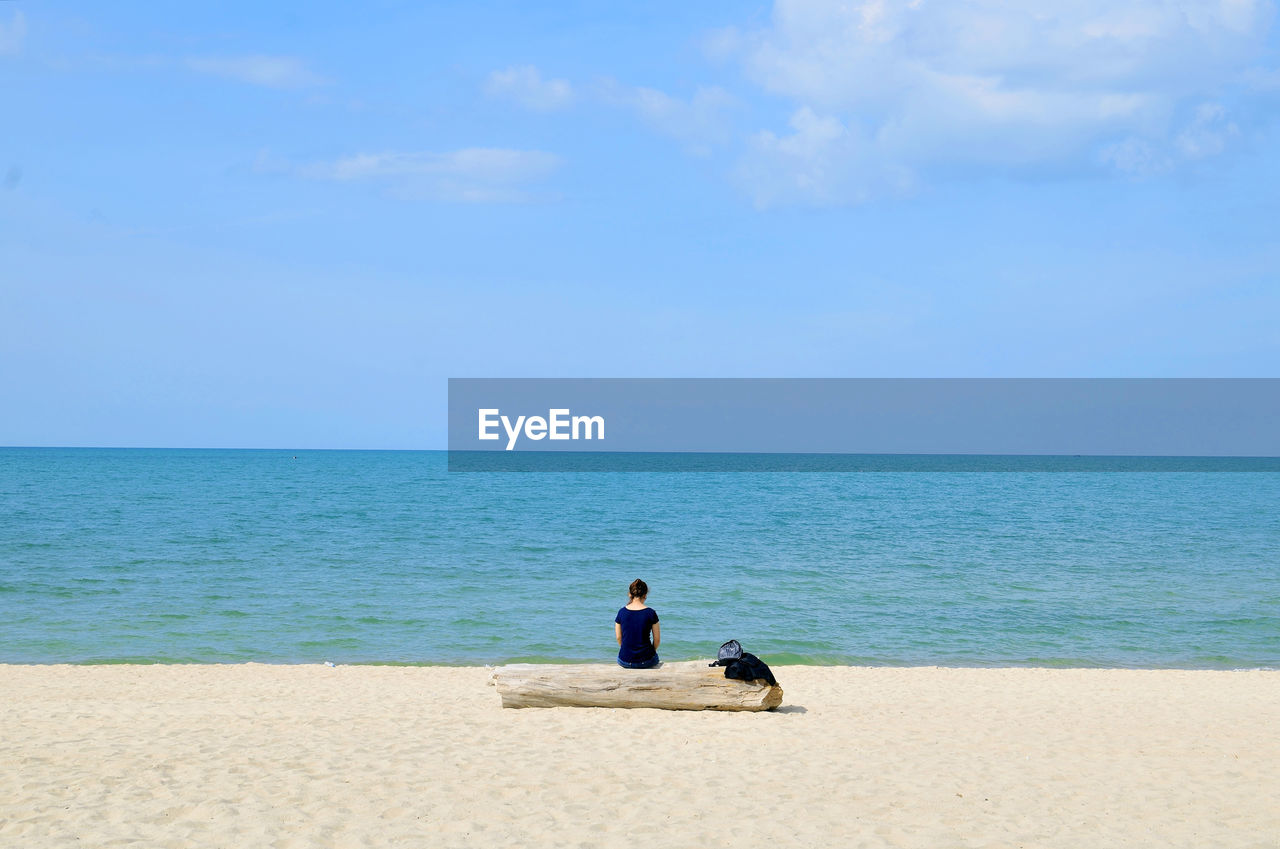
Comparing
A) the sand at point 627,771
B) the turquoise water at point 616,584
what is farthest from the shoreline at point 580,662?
the sand at point 627,771

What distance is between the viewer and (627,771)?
29.3ft

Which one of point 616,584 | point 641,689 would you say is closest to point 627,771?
point 641,689

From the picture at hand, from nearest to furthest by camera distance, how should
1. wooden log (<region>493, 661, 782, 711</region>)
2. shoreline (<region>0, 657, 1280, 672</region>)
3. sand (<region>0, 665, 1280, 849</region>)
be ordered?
sand (<region>0, 665, 1280, 849</region>)
wooden log (<region>493, 661, 782, 711</region>)
shoreline (<region>0, 657, 1280, 672</region>)

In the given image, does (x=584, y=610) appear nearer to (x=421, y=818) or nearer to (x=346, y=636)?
(x=346, y=636)

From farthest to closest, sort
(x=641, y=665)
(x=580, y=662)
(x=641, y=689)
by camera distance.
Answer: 1. (x=580, y=662)
2. (x=641, y=665)
3. (x=641, y=689)

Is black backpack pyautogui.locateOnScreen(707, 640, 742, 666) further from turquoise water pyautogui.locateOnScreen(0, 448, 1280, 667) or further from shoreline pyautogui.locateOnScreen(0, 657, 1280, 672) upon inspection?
turquoise water pyautogui.locateOnScreen(0, 448, 1280, 667)

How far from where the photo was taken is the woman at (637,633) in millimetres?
11711

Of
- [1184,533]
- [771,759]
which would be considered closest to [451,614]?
[771,759]

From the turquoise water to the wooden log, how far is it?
6.47 meters

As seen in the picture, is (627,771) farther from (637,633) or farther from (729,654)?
(729,654)

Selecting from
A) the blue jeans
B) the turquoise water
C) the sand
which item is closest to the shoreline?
the turquoise water

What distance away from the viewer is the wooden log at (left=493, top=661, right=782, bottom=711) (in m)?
11.6

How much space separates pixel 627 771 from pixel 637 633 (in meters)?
2.87

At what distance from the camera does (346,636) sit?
786 inches
